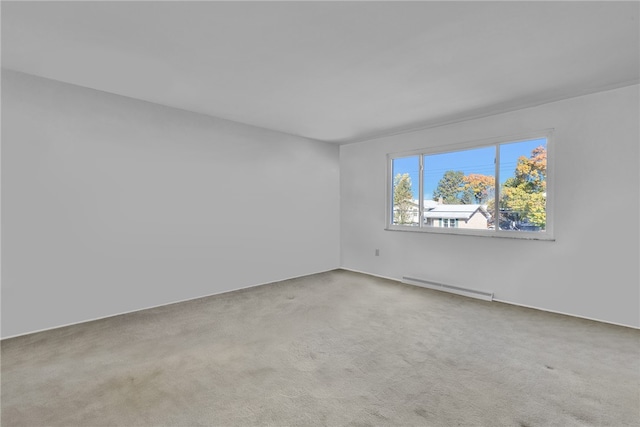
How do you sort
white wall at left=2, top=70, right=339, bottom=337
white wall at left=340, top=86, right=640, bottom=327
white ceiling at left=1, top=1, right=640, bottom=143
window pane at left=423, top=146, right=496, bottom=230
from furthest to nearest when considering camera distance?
window pane at left=423, top=146, right=496, bottom=230 < white wall at left=340, top=86, right=640, bottom=327 < white wall at left=2, top=70, right=339, bottom=337 < white ceiling at left=1, top=1, right=640, bottom=143

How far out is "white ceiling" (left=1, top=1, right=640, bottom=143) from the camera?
1906 millimetres

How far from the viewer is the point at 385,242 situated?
5160mm

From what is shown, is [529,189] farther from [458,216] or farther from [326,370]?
[326,370]

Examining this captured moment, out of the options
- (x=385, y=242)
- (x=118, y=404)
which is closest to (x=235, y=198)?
(x=385, y=242)

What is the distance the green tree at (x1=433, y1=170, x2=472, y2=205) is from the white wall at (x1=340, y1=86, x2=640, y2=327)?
50cm

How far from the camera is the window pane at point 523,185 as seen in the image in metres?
3.61

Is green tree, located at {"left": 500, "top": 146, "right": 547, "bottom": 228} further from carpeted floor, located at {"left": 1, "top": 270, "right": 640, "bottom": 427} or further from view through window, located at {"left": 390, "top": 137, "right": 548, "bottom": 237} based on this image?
carpeted floor, located at {"left": 1, "top": 270, "right": 640, "bottom": 427}

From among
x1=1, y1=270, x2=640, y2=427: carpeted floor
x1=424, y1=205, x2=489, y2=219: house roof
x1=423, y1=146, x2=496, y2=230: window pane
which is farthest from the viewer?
x1=424, y1=205, x2=489, y2=219: house roof

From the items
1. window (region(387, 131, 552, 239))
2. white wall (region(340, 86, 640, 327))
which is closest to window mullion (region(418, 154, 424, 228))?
window (region(387, 131, 552, 239))

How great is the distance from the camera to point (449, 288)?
4.29 m

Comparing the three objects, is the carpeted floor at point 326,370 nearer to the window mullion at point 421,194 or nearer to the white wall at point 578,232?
the white wall at point 578,232

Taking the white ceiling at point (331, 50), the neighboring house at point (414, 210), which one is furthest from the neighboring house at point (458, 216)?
the white ceiling at point (331, 50)

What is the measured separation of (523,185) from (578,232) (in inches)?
30.3

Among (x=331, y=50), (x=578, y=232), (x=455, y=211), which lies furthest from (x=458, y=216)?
(x=331, y=50)
